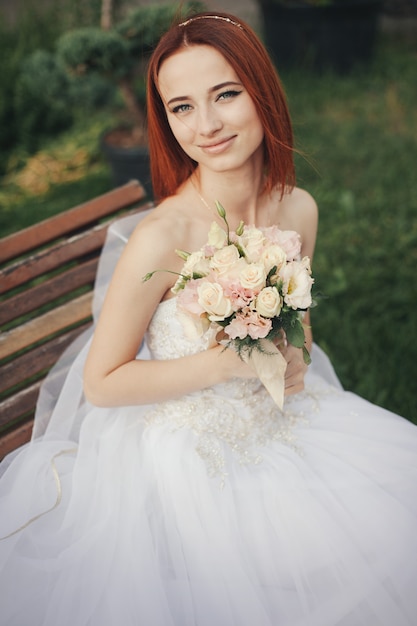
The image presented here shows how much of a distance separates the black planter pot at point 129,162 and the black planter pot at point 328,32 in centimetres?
285

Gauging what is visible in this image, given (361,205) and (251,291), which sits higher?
(251,291)

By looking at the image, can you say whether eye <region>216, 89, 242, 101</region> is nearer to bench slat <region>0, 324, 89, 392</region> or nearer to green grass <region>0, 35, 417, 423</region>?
green grass <region>0, 35, 417, 423</region>

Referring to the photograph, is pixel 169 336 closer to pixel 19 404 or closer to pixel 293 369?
pixel 293 369

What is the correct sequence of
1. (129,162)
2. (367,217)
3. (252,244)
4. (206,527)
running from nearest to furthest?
(252,244)
(206,527)
(367,217)
(129,162)

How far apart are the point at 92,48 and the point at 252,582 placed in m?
4.04

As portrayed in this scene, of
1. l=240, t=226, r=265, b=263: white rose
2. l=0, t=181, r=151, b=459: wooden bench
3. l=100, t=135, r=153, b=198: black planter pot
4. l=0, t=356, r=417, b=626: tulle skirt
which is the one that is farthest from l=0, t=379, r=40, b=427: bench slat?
l=100, t=135, r=153, b=198: black planter pot

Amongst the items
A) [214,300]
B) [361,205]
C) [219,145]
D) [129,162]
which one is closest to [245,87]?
[219,145]

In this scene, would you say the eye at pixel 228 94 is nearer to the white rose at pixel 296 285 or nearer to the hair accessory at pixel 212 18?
the hair accessory at pixel 212 18

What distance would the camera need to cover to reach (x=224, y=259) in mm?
1579

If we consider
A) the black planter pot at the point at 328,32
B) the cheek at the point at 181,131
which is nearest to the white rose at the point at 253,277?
the cheek at the point at 181,131

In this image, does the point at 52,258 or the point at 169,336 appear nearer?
the point at 169,336

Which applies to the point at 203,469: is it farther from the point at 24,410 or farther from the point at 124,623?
the point at 24,410

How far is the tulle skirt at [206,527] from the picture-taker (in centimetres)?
170

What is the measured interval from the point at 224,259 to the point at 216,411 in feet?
2.19
